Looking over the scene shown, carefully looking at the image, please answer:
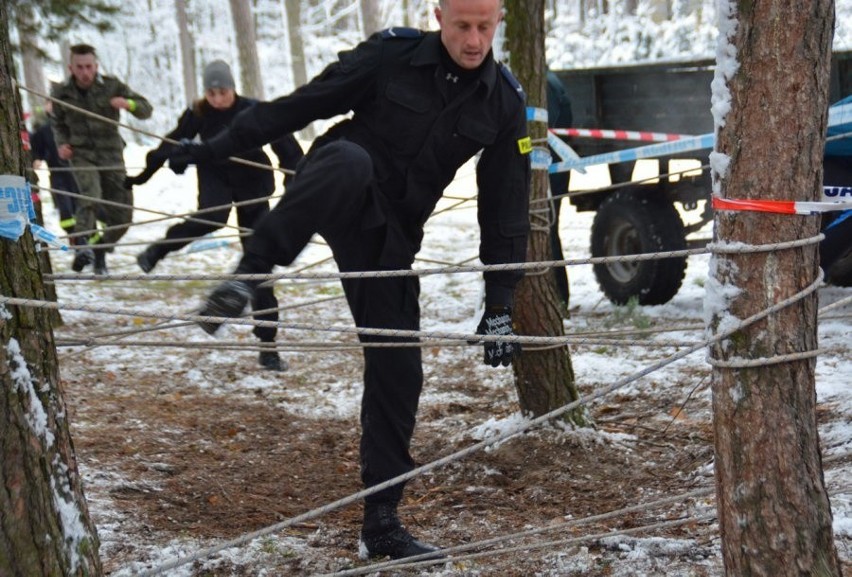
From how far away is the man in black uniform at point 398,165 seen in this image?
3010mm

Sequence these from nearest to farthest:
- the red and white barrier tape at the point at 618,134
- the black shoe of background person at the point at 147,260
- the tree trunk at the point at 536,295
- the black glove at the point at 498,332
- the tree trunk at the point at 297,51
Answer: the black glove at the point at 498,332
the tree trunk at the point at 536,295
the black shoe of background person at the point at 147,260
the red and white barrier tape at the point at 618,134
the tree trunk at the point at 297,51

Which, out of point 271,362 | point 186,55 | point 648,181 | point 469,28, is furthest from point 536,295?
point 186,55

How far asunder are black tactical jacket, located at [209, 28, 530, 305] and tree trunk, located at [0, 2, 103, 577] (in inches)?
37.0

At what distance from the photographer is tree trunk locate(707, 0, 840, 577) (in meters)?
2.27

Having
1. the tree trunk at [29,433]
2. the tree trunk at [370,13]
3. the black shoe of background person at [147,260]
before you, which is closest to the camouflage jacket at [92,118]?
the black shoe of background person at [147,260]

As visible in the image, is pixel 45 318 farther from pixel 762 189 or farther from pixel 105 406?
pixel 105 406

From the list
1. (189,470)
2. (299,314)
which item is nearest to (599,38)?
(299,314)

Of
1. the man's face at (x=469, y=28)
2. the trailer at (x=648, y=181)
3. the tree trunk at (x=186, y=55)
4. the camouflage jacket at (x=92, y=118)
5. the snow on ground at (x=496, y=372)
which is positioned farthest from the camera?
the tree trunk at (x=186, y=55)

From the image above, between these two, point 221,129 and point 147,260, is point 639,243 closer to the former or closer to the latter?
point 221,129

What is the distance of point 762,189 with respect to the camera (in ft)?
7.55

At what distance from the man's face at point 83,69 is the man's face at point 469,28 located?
215 inches

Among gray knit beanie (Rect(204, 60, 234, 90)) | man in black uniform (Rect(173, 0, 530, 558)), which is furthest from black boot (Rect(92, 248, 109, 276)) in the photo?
man in black uniform (Rect(173, 0, 530, 558))

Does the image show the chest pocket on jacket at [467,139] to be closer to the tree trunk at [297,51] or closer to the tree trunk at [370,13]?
the tree trunk at [370,13]

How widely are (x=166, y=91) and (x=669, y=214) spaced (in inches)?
1334
